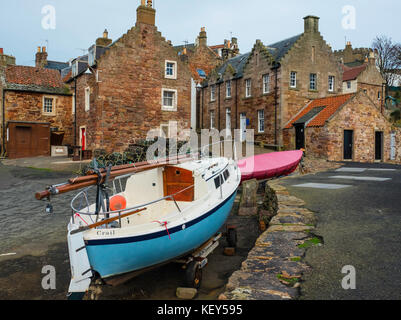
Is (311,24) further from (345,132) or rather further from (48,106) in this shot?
(48,106)

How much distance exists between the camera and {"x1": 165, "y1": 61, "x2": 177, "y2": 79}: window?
25.7 metres

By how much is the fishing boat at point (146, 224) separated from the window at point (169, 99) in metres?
18.2

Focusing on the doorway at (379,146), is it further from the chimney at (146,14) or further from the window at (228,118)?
the chimney at (146,14)

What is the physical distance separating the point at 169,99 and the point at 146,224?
21702 millimetres

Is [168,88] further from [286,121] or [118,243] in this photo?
[118,243]

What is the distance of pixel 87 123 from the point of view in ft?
83.8

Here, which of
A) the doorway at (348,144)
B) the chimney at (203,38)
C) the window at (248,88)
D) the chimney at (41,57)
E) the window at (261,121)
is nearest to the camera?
the doorway at (348,144)

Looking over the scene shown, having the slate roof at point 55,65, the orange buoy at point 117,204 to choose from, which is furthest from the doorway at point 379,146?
the slate roof at point 55,65

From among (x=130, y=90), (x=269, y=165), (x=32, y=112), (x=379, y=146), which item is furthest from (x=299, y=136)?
(x=32, y=112)

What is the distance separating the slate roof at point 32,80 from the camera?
2755cm

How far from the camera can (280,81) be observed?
85.5 ft

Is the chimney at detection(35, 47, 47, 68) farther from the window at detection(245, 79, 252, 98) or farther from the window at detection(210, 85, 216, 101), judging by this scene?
the window at detection(245, 79, 252, 98)

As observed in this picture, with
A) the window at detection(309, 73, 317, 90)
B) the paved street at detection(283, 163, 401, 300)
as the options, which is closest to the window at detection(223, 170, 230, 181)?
the paved street at detection(283, 163, 401, 300)

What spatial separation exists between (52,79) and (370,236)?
1219 inches
